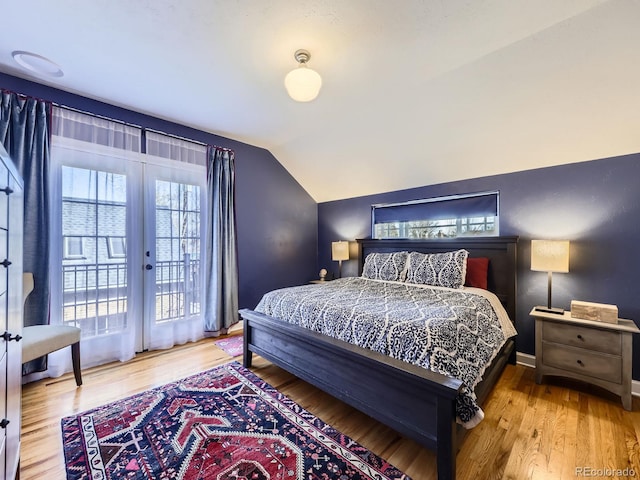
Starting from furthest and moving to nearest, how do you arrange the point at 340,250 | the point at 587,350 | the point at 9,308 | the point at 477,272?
1. the point at 340,250
2. the point at 477,272
3. the point at 587,350
4. the point at 9,308

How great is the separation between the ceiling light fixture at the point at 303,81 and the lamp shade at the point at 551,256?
2.33 meters

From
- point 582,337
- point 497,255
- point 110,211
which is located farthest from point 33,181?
point 582,337

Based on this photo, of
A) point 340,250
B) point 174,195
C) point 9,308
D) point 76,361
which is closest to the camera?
point 9,308

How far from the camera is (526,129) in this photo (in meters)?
2.50

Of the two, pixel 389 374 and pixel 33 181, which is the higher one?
pixel 33 181

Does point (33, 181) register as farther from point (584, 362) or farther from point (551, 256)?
point (584, 362)

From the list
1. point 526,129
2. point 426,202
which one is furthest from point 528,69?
point 426,202

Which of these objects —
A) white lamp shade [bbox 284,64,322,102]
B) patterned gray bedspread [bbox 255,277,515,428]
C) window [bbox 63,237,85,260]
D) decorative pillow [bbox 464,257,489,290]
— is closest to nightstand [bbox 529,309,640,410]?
patterned gray bedspread [bbox 255,277,515,428]

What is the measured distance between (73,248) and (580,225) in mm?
4658

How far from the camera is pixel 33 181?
234cm

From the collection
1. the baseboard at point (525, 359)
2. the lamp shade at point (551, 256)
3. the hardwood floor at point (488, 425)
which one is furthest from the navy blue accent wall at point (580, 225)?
the hardwood floor at point (488, 425)

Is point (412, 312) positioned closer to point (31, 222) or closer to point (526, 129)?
point (526, 129)

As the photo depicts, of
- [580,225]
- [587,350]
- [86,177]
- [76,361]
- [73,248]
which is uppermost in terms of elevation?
[86,177]

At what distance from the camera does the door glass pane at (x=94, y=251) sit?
8.40 feet
